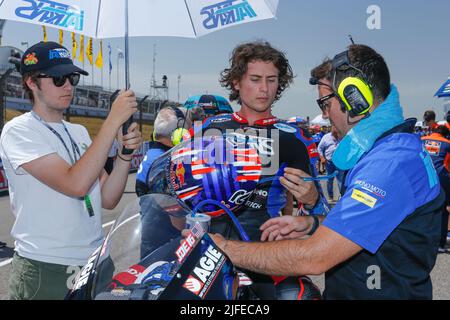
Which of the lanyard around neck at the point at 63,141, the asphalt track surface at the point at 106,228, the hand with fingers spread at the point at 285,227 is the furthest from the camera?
the asphalt track surface at the point at 106,228

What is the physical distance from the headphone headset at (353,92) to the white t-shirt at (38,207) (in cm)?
148

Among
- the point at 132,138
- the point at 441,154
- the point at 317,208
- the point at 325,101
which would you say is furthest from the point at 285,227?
the point at 441,154

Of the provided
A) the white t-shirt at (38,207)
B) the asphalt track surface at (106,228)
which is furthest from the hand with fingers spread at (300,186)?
the asphalt track surface at (106,228)

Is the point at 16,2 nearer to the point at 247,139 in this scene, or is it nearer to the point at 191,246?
the point at 247,139

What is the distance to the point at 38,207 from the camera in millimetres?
2150

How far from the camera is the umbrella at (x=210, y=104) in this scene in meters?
4.04

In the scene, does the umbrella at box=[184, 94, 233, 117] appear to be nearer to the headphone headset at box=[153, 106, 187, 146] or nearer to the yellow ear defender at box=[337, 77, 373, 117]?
the headphone headset at box=[153, 106, 187, 146]

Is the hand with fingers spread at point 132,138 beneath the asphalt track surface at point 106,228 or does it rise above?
above

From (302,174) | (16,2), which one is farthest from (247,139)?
(16,2)

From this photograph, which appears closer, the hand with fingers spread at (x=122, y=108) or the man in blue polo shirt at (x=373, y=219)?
the man in blue polo shirt at (x=373, y=219)

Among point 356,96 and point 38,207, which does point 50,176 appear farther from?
point 356,96

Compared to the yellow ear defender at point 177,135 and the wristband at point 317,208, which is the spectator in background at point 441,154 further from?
the wristband at point 317,208

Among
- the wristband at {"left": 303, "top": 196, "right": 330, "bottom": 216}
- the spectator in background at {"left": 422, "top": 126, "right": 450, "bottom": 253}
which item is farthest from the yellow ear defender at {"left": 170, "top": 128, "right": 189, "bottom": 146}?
the spectator in background at {"left": 422, "top": 126, "right": 450, "bottom": 253}
